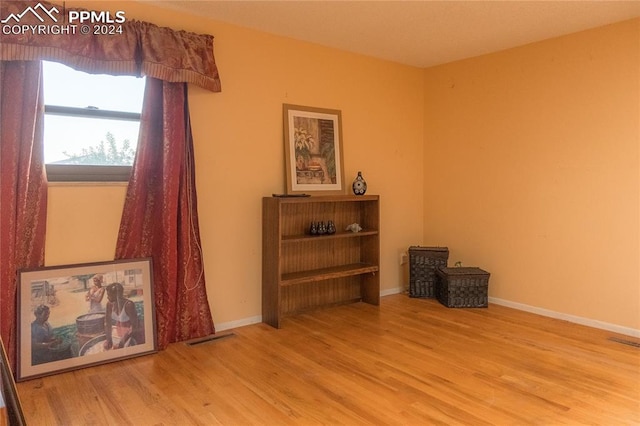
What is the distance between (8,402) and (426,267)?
3.61m

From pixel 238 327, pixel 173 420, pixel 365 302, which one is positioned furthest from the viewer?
pixel 365 302

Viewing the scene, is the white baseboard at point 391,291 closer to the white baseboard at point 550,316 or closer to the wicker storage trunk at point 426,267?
the wicker storage trunk at point 426,267

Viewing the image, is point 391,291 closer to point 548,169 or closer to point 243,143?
point 548,169

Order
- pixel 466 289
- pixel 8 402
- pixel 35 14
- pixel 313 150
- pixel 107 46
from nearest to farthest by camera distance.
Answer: pixel 8 402 < pixel 35 14 < pixel 107 46 < pixel 313 150 < pixel 466 289

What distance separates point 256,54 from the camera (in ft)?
11.9

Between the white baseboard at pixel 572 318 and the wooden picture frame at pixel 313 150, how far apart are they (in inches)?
74.4

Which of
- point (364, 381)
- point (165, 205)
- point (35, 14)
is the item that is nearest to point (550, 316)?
point (364, 381)

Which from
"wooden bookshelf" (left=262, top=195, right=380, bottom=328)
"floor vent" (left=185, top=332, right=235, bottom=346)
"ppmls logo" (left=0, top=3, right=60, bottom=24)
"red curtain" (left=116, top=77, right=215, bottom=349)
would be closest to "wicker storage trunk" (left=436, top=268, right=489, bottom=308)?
"wooden bookshelf" (left=262, top=195, right=380, bottom=328)

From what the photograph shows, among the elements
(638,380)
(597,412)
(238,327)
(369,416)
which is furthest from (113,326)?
(638,380)

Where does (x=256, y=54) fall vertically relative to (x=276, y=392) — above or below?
above

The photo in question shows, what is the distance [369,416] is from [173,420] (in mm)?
964

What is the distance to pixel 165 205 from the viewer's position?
10.1 ft

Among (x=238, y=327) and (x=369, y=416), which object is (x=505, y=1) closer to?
(x=369, y=416)

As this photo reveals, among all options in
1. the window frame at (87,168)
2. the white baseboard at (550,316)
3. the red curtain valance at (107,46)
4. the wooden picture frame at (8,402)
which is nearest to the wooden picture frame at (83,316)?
the window frame at (87,168)
